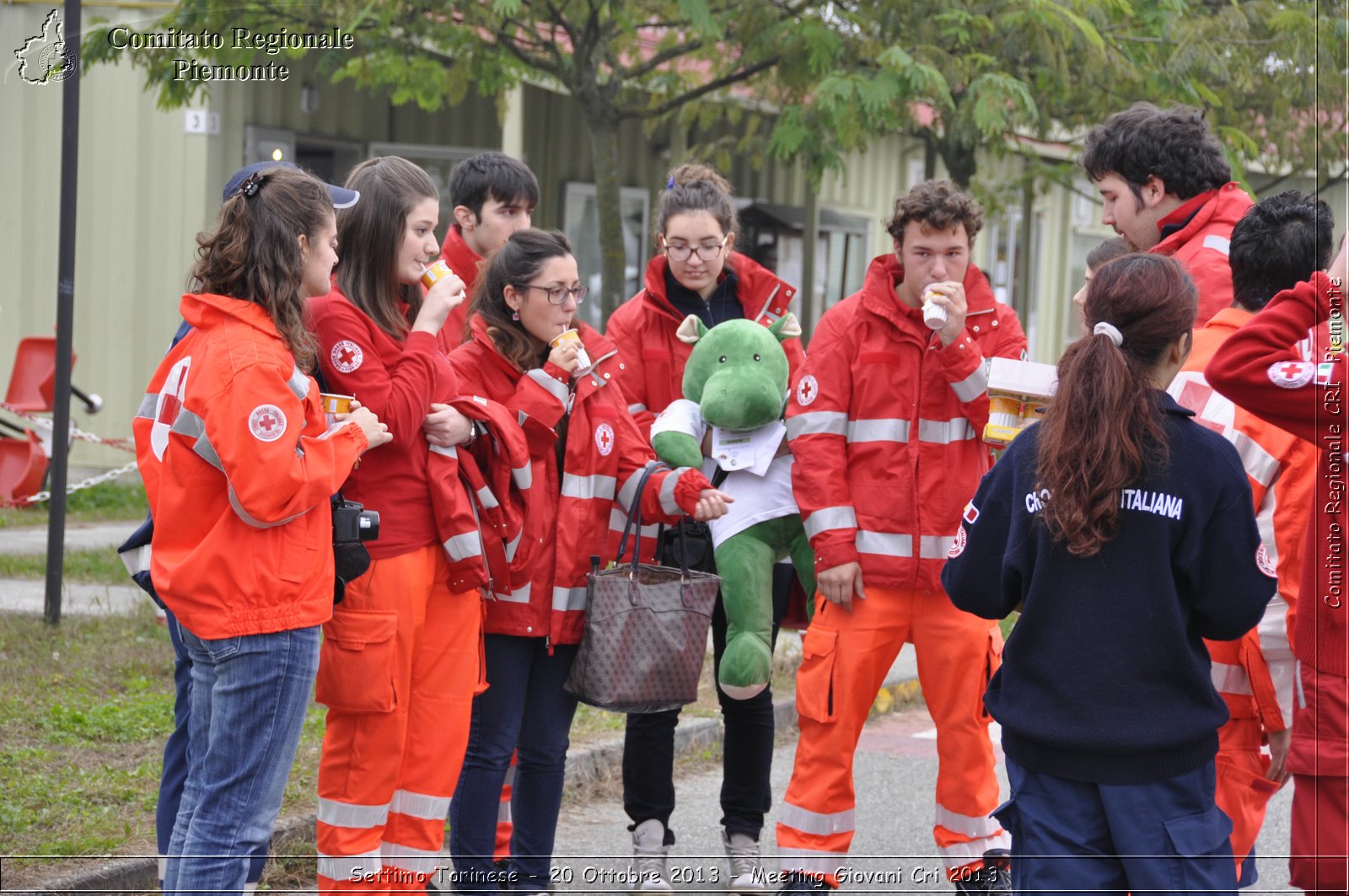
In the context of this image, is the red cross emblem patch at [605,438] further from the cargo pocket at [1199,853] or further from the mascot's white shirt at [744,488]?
the cargo pocket at [1199,853]

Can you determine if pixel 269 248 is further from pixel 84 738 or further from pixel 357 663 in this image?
pixel 84 738

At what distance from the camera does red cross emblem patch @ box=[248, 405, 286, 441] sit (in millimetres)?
3266

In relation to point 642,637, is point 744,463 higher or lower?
higher

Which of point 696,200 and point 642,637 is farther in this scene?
point 696,200

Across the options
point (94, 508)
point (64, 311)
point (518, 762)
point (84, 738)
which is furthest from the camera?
point (94, 508)

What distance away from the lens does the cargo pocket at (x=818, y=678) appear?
4.44 meters

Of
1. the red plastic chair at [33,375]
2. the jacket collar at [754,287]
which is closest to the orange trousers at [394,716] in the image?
the jacket collar at [754,287]

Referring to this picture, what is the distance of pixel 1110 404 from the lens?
2947 mm

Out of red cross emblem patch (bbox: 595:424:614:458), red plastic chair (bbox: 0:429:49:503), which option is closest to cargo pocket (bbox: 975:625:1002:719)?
red cross emblem patch (bbox: 595:424:614:458)

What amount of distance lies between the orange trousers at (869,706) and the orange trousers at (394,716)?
3.48 feet

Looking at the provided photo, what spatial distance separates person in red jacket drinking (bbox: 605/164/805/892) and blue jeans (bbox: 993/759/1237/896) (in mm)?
1999

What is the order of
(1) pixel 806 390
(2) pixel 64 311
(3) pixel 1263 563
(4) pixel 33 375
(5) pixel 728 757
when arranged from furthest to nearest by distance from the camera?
(4) pixel 33 375, (2) pixel 64 311, (5) pixel 728 757, (1) pixel 806 390, (3) pixel 1263 563

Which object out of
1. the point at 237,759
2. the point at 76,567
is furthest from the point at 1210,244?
the point at 76,567

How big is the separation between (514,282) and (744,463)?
0.95 meters
